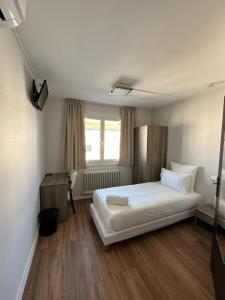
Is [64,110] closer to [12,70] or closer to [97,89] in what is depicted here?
[97,89]

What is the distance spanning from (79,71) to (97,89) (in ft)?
2.23

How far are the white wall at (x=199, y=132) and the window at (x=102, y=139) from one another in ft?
4.86

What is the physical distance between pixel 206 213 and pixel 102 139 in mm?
2744

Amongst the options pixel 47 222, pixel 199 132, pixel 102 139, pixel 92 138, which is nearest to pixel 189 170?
pixel 199 132

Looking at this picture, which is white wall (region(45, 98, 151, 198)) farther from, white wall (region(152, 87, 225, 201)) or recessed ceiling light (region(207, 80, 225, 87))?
recessed ceiling light (region(207, 80, 225, 87))

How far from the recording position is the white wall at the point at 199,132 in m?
2.43

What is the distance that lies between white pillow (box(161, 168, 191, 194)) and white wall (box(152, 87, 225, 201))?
329 millimetres

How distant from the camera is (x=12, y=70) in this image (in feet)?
4.07

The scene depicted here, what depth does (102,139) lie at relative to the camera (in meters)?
3.69

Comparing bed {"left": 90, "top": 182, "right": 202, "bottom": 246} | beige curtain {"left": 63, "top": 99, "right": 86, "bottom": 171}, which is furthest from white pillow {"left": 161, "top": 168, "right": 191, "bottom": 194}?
beige curtain {"left": 63, "top": 99, "right": 86, "bottom": 171}

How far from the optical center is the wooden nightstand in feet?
7.06

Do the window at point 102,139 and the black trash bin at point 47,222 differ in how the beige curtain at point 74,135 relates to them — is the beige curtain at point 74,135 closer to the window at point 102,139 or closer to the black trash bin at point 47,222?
the window at point 102,139

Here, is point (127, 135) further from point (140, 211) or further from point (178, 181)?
point (140, 211)

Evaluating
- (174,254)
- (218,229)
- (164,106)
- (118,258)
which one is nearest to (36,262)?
(118,258)
